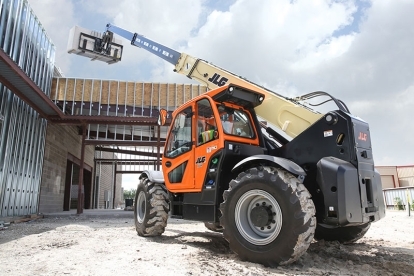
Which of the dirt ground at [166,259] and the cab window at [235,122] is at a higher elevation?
the cab window at [235,122]

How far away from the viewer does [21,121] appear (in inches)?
434

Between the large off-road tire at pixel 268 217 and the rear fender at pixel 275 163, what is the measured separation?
86 mm

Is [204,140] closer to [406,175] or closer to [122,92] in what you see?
[122,92]

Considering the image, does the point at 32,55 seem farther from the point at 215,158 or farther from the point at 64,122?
the point at 215,158

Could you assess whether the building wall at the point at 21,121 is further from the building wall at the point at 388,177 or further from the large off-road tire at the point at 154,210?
the building wall at the point at 388,177

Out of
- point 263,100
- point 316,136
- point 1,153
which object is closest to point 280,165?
point 316,136

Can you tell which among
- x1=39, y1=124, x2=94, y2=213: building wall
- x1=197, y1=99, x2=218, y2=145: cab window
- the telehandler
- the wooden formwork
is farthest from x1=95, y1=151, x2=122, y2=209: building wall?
x1=197, y1=99, x2=218, y2=145: cab window

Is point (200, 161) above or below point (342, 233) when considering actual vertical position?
above

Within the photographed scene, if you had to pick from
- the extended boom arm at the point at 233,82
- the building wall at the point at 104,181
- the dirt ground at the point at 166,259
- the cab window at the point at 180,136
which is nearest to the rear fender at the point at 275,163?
the extended boom arm at the point at 233,82

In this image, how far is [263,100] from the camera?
18.2 ft

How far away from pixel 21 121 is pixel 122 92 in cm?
481

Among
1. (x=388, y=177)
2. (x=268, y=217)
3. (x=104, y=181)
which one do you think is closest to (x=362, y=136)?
(x=268, y=217)

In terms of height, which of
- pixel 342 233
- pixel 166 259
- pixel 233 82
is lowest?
pixel 166 259

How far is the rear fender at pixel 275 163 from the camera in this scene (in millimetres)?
3994
